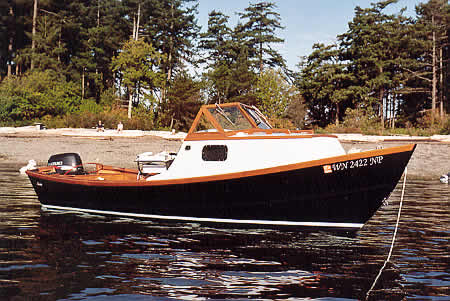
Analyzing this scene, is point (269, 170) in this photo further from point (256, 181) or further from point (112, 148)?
point (112, 148)

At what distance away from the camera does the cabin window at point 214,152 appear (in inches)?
408

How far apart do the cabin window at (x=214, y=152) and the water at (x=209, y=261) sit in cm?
161

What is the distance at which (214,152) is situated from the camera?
412 inches

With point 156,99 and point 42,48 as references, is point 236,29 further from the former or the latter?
point 42,48

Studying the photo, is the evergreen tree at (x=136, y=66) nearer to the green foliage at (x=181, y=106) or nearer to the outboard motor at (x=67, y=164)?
the green foliage at (x=181, y=106)

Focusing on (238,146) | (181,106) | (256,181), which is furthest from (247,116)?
(181,106)

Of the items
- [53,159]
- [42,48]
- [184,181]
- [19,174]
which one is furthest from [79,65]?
[184,181]

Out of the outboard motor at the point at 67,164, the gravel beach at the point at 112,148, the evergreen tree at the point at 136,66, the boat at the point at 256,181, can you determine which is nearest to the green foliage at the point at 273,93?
the evergreen tree at the point at 136,66

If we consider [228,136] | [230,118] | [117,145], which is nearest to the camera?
[228,136]

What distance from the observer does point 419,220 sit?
11.5 m

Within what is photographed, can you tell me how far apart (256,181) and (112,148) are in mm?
22550

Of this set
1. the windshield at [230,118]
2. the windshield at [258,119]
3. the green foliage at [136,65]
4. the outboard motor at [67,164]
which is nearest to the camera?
the windshield at [230,118]

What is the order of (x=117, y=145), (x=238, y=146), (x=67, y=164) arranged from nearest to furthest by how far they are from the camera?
1. (x=238, y=146)
2. (x=67, y=164)
3. (x=117, y=145)

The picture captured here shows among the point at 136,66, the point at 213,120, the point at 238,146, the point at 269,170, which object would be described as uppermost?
the point at 136,66
